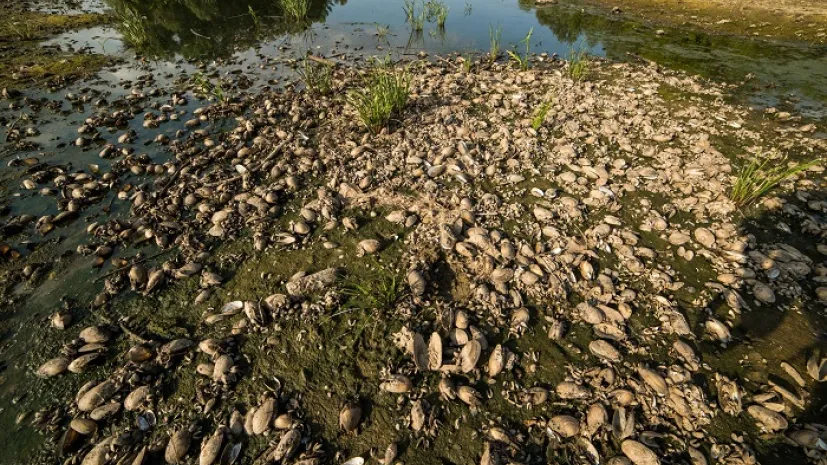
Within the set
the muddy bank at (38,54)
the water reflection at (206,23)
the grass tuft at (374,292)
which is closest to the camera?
the grass tuft at (374,292)

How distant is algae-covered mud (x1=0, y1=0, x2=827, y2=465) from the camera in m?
3.29

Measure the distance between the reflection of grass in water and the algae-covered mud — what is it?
578cm

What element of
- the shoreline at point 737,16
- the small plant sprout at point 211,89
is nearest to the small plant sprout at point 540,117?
the small plant sprout at point 211,89

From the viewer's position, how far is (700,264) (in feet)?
15.3

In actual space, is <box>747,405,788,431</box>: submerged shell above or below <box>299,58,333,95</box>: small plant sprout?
below

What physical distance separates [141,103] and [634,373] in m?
10.2

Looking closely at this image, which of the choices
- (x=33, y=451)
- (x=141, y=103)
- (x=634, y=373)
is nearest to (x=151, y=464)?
(x=33, y=451)

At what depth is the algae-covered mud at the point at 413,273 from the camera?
3.29 meters

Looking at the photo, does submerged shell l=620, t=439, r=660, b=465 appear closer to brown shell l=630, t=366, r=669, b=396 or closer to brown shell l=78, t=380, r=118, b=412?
brown shell l=630, t=366, r=669, b=396

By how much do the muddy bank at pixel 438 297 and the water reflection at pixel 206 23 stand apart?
5308 millimetres

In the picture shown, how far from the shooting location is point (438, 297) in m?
4.27

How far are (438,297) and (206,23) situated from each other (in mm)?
14072

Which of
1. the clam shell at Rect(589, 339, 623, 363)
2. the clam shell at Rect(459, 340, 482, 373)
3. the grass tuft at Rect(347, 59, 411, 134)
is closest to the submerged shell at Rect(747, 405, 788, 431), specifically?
the clam shell at Rect(589, 339, 623, 363)

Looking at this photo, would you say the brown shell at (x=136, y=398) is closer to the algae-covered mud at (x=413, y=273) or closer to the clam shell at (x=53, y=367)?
the algae-covered mud at (x=413, y=273)
